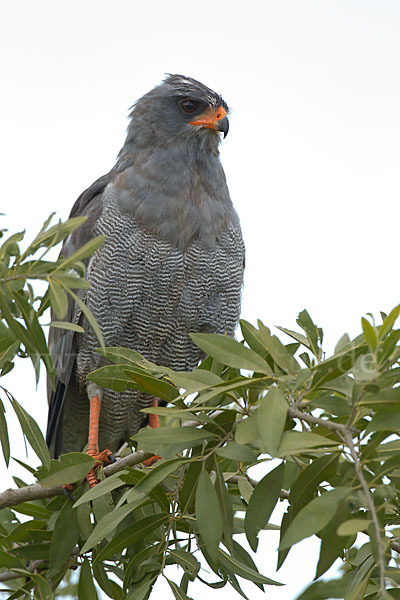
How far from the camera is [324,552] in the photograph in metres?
2.02

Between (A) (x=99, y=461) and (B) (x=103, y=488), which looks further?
(A) (x=99, y=461)

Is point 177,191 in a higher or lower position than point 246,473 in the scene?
higher

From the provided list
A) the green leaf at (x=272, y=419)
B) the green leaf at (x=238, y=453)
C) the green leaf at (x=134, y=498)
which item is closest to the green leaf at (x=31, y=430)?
the green leaf at (x=134, y=498)

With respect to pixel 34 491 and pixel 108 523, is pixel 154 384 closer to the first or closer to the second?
pixel 108 523

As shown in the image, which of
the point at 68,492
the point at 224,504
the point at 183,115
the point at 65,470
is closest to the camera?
the point at 224,504

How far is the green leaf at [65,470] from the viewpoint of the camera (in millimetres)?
2969

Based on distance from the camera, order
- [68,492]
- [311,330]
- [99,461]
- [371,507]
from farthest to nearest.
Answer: [99,461], [68,492], [311,330], [371,507]

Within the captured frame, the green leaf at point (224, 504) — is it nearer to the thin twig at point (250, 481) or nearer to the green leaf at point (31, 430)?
the thin twig at point (250, 481)

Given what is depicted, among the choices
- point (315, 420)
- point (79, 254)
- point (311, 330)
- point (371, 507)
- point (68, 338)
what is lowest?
point (371, 507)

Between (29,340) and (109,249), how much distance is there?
7.87 ft

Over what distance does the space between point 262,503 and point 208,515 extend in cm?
17

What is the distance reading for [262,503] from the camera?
2.30 meters

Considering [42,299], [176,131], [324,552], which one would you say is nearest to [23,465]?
[42,299]

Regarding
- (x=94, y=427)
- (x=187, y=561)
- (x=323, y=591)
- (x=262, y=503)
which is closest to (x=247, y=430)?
(x=262, y=503)
